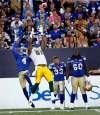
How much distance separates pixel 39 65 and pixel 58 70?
35.7 inches

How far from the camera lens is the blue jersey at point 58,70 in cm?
1847

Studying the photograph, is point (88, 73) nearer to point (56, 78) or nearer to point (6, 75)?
point (56, 78)

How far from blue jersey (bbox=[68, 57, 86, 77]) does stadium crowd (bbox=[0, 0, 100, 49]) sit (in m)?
1.84

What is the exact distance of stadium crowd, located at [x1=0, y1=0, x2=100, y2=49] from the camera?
67.7ft

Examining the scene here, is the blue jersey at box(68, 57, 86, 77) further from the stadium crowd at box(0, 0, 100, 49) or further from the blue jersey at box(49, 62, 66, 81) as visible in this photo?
the stadium crowd at box(0, 0, 100, 49)

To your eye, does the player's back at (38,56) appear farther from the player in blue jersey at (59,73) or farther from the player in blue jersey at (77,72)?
the player in blue jersey at (77,72)

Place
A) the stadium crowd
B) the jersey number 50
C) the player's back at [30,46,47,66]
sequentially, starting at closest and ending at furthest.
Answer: the player's back at [30,46,47,66], the jersey number 50, the stadium crowd

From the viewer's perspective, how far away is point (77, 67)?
1820cm

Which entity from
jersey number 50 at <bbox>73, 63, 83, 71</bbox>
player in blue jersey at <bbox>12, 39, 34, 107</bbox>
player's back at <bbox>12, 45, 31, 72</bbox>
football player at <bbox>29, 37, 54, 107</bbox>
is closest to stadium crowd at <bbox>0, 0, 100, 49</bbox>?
player in blue jersey at <bbox>12, 39, 34, 107</bbox>

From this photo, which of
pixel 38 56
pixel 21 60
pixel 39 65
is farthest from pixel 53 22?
pixel 39 65

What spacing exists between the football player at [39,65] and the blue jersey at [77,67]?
828 millimetres

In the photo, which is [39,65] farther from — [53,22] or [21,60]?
[53,22]

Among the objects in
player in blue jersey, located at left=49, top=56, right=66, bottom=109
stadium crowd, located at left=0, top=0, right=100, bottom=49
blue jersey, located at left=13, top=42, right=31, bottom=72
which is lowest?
player in blue jersey, located at left=49, top=56, right=66, bottom=109

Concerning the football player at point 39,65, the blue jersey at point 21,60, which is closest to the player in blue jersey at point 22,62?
the blue jersey at point 21,60
